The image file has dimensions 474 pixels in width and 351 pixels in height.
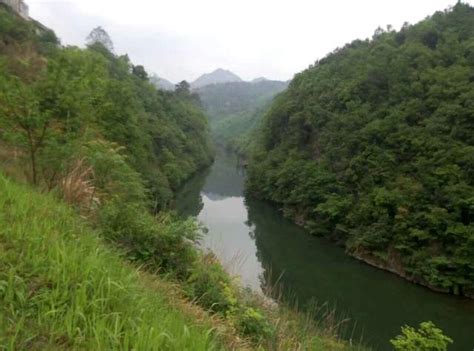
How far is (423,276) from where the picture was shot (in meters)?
22.0

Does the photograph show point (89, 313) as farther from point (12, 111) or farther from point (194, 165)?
point (194, 165)

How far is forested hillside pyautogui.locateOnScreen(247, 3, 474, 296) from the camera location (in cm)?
2306

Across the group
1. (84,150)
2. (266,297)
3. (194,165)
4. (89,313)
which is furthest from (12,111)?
(194,165)

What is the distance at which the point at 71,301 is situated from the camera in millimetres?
2570

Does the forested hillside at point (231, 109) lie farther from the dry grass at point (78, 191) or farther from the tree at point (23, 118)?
the dry grass at point (78, 191)

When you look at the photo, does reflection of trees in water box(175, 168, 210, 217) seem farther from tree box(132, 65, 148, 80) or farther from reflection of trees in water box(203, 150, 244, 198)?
tree box(132, 65, 148, 80)

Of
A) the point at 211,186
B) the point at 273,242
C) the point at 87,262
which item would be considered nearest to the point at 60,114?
the point at 87,262

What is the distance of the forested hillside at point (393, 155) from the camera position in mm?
23062

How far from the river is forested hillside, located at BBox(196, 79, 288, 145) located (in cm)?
6289

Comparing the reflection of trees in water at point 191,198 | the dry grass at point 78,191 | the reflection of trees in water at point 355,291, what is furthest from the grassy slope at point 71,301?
the reflection of trees in water at point 191,198

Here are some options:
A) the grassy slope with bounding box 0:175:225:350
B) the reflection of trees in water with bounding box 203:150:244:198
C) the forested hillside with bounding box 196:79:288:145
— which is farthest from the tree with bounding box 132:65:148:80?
the grassy slope with bounding box 0:175:225:350

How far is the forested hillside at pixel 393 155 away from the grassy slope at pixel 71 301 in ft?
70.5

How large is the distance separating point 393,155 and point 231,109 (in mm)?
127380

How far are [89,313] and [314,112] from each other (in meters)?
39.1
